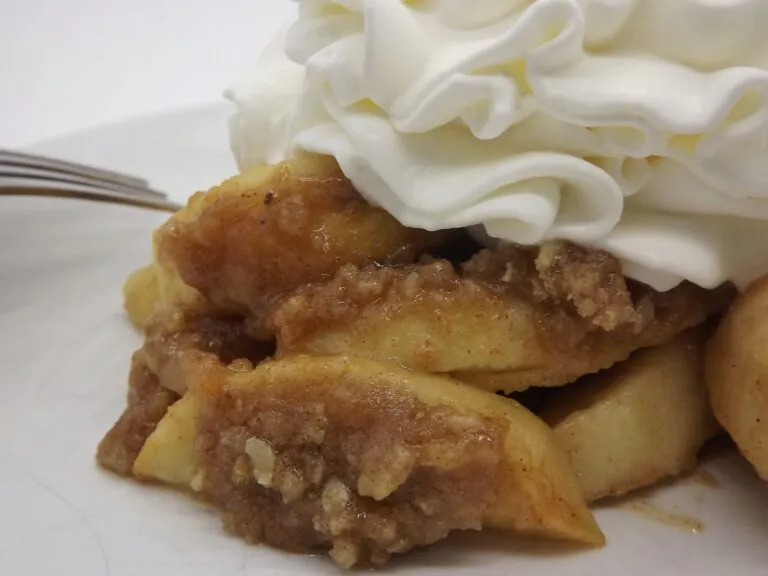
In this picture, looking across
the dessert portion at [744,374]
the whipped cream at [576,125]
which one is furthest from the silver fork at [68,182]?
the dessert portion at [744,374]

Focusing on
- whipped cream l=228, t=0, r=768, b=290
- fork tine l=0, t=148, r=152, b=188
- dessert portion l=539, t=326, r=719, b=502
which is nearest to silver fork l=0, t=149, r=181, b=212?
fork tine l=0, t=148, r=152, b=188

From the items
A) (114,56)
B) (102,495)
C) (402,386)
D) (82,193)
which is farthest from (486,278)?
(114,56)

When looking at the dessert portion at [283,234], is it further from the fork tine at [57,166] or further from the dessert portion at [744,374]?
the fork tine at [57,166]

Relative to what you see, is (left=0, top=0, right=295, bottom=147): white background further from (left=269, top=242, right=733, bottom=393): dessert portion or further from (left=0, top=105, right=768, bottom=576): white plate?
(left=269, top=242, right=733, bottom=393): dessert portion

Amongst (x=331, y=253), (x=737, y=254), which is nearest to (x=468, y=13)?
(x=331, y=253)

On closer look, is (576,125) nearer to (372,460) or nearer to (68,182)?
(372,460)
